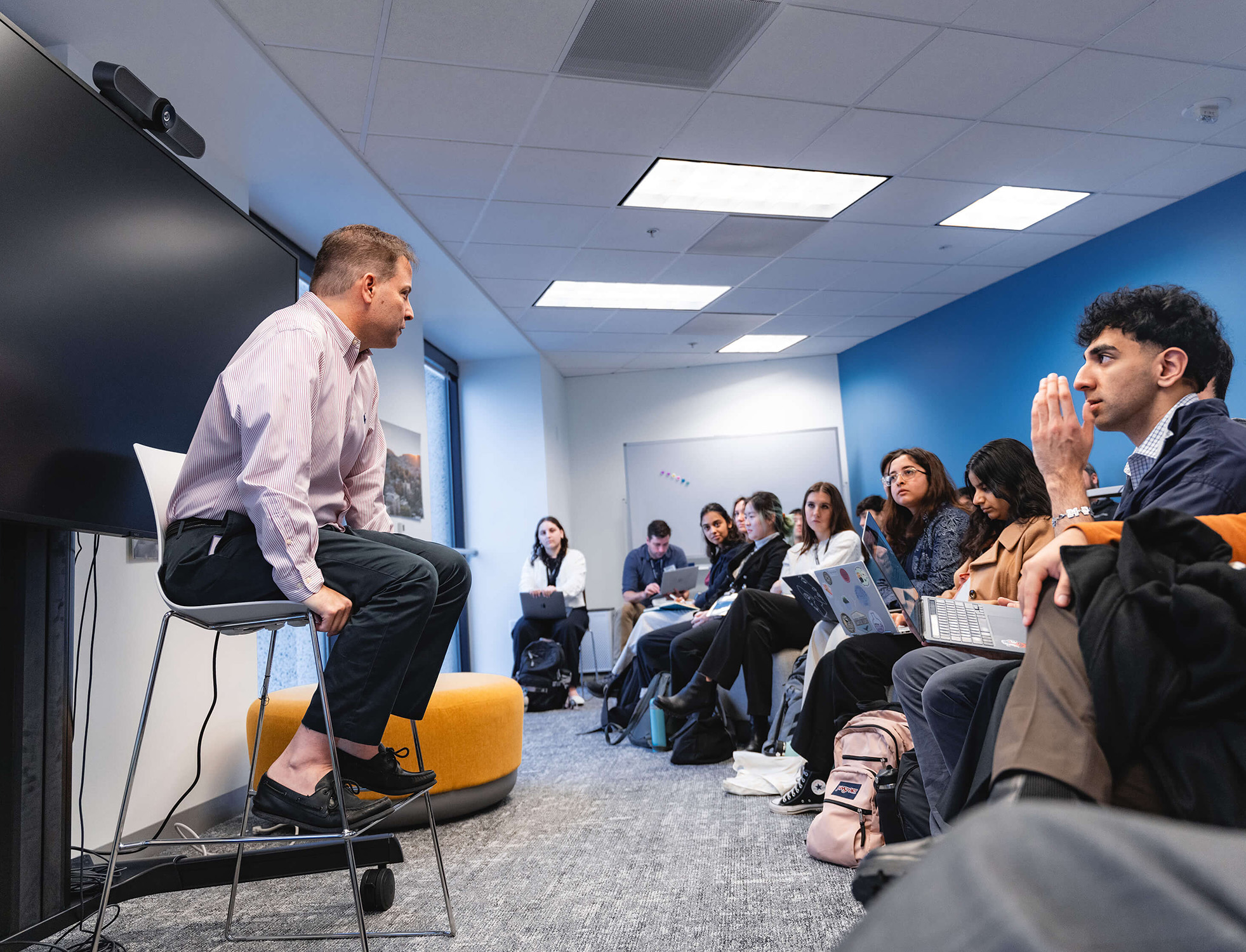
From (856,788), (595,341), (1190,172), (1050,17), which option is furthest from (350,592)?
(595,341)

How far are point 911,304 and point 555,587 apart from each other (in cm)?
367

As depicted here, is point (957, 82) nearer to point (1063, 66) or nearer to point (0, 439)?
point (1063, 66)

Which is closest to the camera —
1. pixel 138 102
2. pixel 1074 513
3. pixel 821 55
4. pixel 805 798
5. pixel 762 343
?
pixel 1074 513

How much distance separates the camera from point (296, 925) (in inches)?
73.9

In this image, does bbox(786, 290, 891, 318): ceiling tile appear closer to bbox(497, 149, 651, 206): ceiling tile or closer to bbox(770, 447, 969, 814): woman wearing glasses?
bbox(497, 149, 651, 206): ceiling tile

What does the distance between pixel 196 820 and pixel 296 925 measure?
1.40 m

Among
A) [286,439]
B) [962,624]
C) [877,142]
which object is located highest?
[877,142]

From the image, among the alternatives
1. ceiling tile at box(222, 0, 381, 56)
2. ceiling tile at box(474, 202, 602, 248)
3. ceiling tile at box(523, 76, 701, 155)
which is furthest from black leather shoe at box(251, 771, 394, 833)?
ceiling tile at box(474, 202, 602, 248)

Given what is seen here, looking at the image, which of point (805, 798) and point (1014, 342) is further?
point (1014, 342)

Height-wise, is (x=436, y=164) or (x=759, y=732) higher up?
(x=436, y=164)

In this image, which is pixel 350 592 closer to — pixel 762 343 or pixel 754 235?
pixel 754 235

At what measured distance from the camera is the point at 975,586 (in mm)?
2348

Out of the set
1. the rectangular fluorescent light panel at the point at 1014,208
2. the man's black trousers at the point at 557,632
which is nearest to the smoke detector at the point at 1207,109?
the rectangular fluorescent light panel at the point at 1014,208

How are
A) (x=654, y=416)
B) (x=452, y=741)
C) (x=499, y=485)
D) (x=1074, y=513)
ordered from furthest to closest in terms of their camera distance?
(x=654, y=416) < (x=499, y=485) < (x=452, y=741) < (x=1074, y=513)
